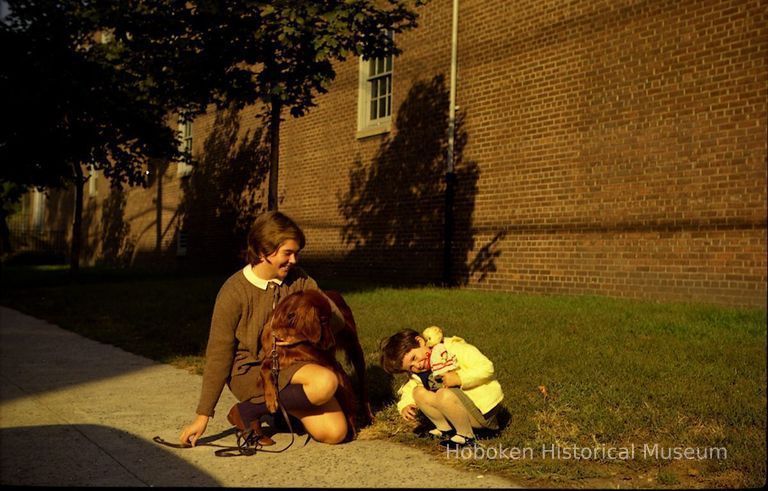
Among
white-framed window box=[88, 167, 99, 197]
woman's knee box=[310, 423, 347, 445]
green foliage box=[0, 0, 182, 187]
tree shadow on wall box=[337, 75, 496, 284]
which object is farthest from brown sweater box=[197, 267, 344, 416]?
white-framed window box=[88, 167, 99, 197]

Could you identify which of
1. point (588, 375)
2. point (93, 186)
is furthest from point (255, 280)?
point (93, 186)

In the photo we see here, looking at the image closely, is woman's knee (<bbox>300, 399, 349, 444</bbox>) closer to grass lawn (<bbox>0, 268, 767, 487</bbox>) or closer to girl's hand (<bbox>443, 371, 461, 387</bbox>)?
grass lawn (<bbox>0, 268, 767, 487</bbox>)

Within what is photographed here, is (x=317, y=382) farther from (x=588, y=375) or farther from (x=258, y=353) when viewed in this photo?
(x=588, y=375)

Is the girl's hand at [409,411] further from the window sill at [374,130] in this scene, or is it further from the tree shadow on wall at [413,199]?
the window sill at [374,130]

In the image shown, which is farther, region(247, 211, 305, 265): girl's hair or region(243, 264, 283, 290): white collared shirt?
region(243, 264, 283, 290): white collared shirt

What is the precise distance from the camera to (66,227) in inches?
1282

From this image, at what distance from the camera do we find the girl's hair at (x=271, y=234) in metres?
4.26

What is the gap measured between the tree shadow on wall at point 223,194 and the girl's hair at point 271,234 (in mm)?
13551

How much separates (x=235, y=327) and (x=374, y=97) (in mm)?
10696

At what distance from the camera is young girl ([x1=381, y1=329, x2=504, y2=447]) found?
405 cm

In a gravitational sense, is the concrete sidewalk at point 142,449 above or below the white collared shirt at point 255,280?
below

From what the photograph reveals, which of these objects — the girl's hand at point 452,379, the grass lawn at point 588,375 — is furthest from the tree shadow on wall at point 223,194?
the girl's hand at point 452,379

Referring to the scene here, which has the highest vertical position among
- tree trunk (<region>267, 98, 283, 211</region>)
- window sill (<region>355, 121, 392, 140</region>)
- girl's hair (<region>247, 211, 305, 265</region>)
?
window sill (<region>355, 121, 392, 140</region>)

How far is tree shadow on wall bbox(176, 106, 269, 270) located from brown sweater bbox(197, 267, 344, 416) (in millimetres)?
13437
